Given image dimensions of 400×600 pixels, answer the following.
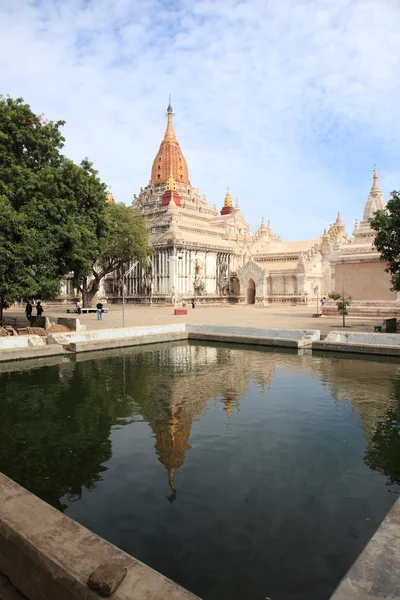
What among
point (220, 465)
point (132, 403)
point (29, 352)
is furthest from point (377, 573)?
point (29, 352)

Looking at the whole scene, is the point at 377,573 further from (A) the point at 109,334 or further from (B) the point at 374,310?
(B) the point at 374,310

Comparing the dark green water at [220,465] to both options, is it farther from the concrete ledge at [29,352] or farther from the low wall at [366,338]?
the low wall at [366,338]

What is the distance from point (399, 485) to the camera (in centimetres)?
611

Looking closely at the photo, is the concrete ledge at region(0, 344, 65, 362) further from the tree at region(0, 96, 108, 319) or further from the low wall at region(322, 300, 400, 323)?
the low wall at region(322, 300, 400, 323)

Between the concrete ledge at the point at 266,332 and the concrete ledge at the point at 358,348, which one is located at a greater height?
the concrete ledge at the point at 266,332

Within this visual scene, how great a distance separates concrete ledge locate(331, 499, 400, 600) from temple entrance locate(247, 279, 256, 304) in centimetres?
4949

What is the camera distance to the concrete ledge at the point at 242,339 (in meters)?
17.1

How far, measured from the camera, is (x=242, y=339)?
1814 centimetres

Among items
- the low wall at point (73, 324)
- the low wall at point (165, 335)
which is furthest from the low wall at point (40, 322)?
the low wall at point (165, 335)

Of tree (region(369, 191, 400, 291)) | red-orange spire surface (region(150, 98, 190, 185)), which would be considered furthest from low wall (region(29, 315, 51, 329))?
red-orange spire surface (region(150, 98, 190, 185))

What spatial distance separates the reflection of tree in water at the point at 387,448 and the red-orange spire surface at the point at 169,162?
5435 centimetres

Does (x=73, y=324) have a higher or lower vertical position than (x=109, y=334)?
higher

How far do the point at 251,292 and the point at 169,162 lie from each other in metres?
21.3

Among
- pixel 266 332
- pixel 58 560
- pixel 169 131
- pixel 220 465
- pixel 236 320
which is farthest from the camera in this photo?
pixel 169 131
